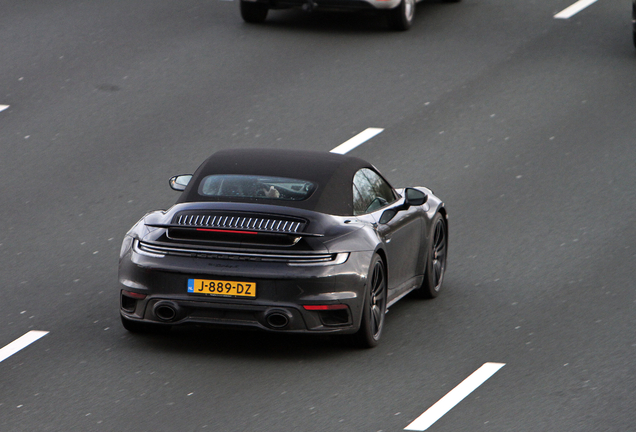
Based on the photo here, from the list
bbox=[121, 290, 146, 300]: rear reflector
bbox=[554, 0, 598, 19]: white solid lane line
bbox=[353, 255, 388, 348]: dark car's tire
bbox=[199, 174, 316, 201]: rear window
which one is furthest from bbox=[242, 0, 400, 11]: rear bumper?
bbox=[121, 290, 146, 300]: rear reflector

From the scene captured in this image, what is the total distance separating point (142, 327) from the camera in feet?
31.9

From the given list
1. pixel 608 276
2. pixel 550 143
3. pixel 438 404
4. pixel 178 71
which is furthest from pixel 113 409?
pixel 178 71

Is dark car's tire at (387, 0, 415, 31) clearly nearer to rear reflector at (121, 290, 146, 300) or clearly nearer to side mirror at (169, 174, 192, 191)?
side mirror at (169, 174, 192, 191)

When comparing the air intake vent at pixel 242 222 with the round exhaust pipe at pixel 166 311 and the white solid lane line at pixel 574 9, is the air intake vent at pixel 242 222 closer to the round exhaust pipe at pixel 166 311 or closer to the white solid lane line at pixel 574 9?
the round exhaust pipe at pixel 166 311

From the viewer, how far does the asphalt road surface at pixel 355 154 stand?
27.5 feet

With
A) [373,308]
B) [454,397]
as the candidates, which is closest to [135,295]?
[373,308]

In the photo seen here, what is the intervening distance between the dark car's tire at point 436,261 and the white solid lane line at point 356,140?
4.12 m

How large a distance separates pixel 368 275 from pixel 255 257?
858 mm

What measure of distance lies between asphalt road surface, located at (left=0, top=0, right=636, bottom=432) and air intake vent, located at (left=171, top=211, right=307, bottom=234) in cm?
94

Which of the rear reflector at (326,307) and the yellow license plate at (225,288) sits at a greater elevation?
the yellow license plate at (225,288)

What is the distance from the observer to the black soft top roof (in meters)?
9.50

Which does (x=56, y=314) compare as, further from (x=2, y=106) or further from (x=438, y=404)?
(x=2, y=106)

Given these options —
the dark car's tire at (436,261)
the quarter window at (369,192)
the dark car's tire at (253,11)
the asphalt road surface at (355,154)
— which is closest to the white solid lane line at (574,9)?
the asphalt road surface at (355,154)

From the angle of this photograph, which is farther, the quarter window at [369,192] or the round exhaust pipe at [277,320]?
the quarter window at [369,192]
